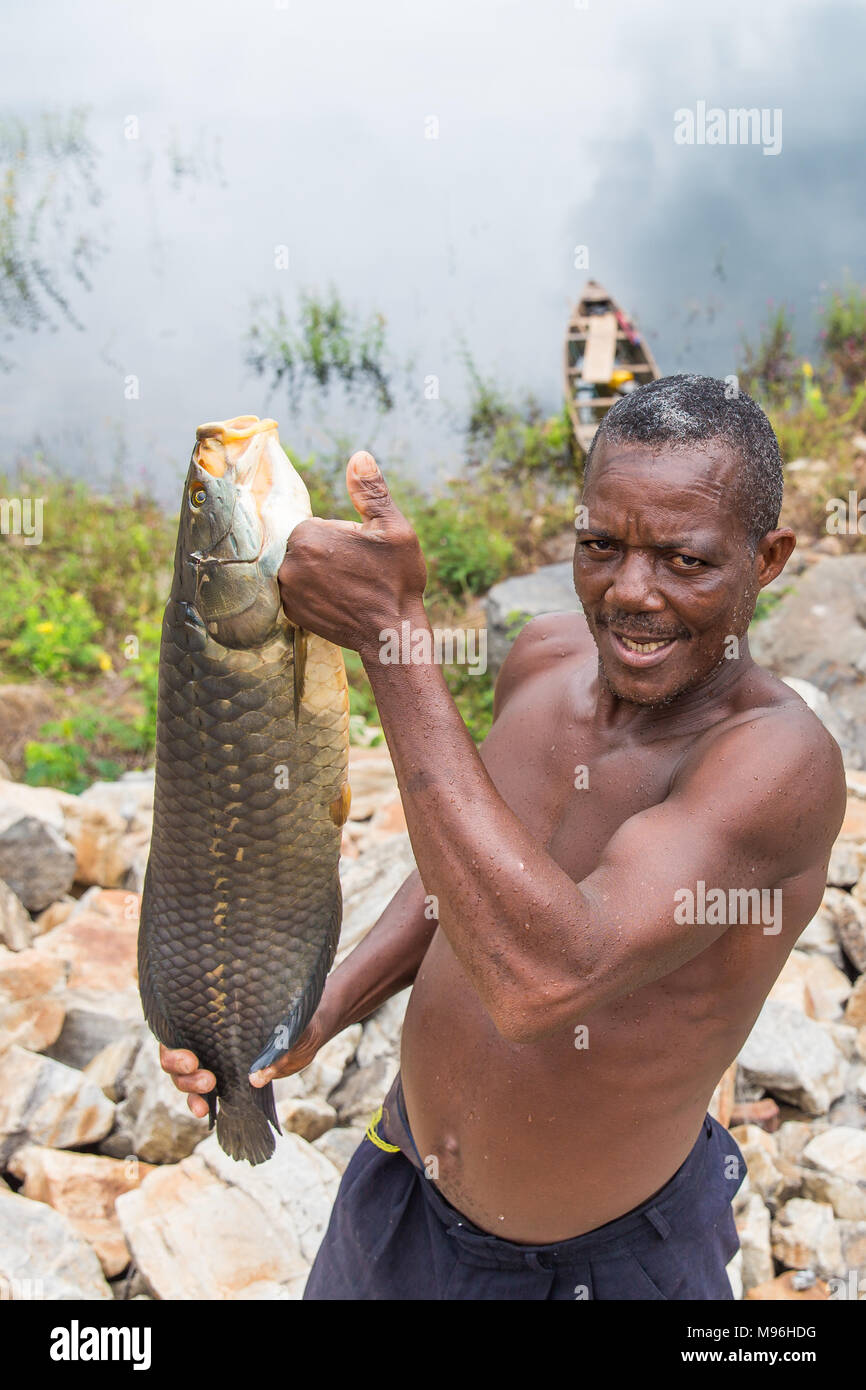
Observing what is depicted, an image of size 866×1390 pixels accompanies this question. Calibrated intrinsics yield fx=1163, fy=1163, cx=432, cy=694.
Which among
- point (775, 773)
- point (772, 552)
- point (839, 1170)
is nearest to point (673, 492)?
point (772, 552)

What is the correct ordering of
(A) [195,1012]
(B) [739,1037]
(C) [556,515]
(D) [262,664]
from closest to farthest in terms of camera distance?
(D) [262,664] → (B) [739,1037] → (A) [195,1012] → (C) [556,515]

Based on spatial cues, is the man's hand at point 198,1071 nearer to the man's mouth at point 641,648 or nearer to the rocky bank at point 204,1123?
the man's mouth at point 641,648

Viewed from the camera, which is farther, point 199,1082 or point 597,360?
point 597,360

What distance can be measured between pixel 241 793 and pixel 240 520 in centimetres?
42

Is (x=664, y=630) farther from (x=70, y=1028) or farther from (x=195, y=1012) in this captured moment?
(x=70, y=1028)

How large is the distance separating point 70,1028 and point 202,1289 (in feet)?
4.23

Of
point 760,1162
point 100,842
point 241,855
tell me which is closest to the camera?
point 241,855

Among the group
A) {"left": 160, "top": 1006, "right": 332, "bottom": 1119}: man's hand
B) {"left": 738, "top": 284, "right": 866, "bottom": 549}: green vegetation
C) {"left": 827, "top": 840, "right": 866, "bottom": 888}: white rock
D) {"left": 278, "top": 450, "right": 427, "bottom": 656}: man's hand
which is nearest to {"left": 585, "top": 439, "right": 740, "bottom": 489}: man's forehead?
{"left": 278, "top": 450, "right": 427, "bottom": 656}: man's hand

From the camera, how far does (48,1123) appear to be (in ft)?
11.2

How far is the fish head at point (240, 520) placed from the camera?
158 cm

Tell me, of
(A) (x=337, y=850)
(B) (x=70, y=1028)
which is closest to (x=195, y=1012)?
(A) (x=337, y=850)

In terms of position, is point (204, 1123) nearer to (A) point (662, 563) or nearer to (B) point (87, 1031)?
(B) point (87, 1031)

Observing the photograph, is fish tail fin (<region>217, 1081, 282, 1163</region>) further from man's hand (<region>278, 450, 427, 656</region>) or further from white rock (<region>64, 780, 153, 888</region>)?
white rock (<region>64, 780, 153, 888</region>)

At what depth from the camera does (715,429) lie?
1.59 meters
